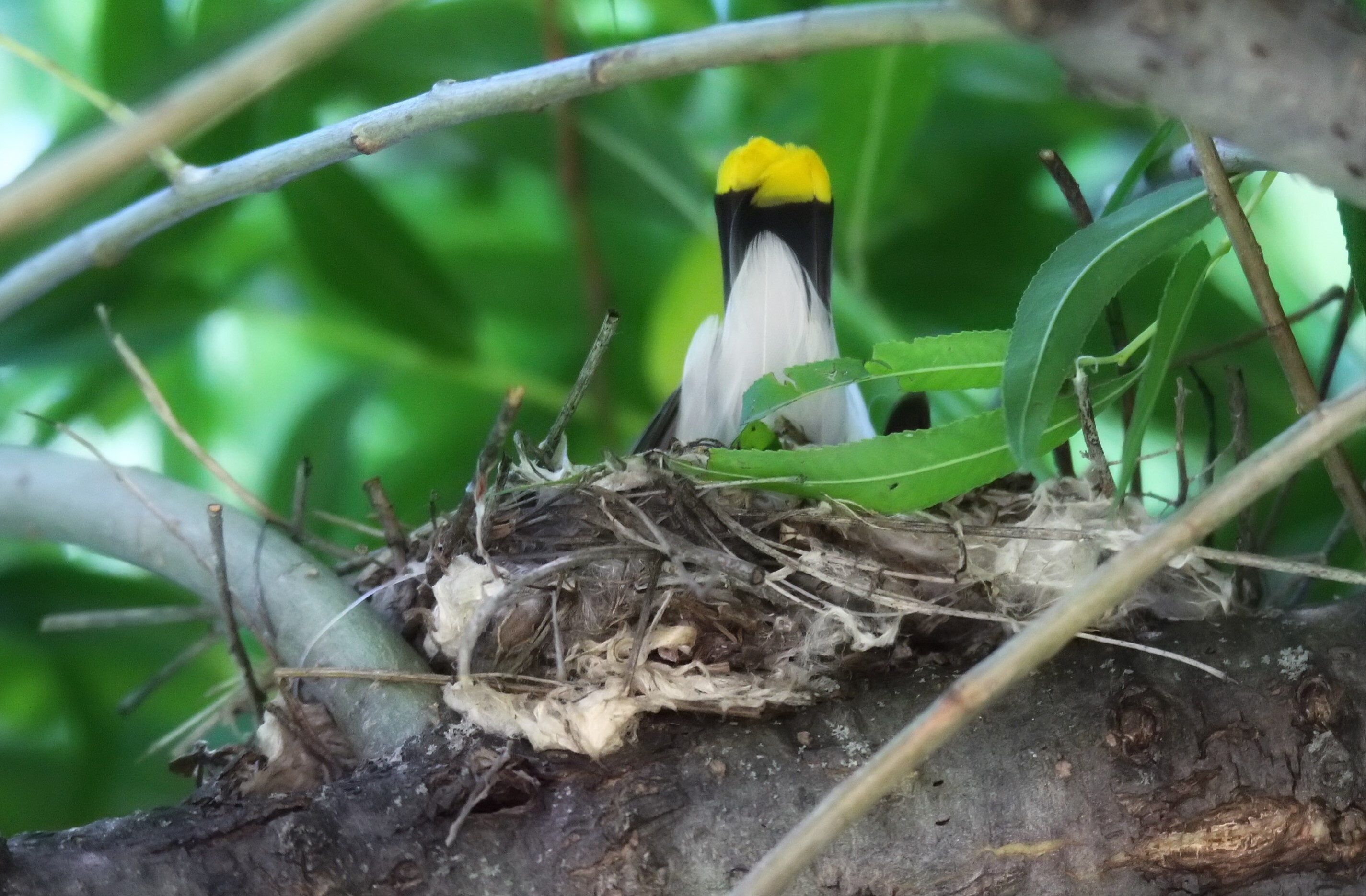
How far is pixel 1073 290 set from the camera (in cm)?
89

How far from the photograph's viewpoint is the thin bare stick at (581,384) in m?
1.07

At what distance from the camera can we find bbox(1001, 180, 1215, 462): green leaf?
2.74 feet

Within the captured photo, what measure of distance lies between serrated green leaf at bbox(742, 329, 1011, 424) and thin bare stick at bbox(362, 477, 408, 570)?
1.22 ft

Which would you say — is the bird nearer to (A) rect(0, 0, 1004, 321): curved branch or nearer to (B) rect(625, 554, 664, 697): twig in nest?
(B) rect(625, 554, 664, 697): twig in nest

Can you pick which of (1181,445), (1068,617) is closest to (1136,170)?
(1181,445)

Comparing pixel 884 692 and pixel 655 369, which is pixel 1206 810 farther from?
pixel 655 369

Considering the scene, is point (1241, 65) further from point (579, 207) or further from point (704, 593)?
point (579, 207)

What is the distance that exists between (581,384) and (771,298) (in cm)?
34

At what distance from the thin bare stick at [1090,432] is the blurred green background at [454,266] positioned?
2.10 ft

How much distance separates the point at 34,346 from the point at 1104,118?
6.10ft

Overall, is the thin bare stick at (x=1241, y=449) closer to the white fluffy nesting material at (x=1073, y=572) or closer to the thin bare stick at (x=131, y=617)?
the white fluffy nesting material at (x=1073, y=572)

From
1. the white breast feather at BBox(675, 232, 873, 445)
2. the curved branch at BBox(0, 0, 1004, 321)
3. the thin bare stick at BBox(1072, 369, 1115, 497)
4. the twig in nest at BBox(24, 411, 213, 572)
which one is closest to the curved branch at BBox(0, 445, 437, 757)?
the twig in nest at BBox(24, 411, 213, 572)

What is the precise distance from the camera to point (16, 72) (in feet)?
8.18

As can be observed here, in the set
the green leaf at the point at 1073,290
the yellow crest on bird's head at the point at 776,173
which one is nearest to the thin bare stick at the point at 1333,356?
the green leaf at the point at 1073,290
